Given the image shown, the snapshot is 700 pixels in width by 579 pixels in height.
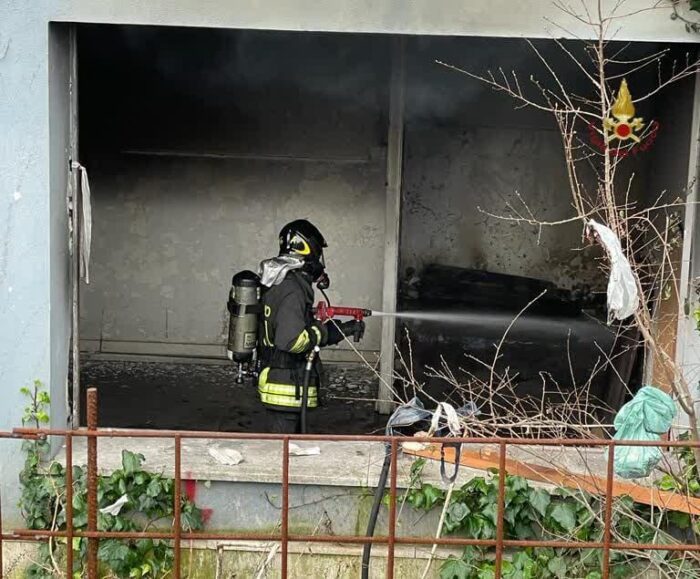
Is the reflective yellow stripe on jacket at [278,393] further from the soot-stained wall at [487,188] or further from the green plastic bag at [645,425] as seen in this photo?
the soot-stained wall at [487,188]

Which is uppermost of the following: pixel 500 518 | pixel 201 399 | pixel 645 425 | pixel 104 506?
pixel 645 425

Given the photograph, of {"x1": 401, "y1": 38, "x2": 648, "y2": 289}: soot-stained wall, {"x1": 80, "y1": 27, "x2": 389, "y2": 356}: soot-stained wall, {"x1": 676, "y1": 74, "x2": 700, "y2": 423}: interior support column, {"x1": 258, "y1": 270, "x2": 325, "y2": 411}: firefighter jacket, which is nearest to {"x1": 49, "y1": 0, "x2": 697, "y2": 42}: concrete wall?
{"x1": 676, "y1": 74, "x2": 700, "y2": 423}: interior support column

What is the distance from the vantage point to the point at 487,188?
35.9 feet

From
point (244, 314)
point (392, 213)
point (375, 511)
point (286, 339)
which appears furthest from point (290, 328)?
point (392, 213)

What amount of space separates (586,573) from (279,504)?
166 centimetres

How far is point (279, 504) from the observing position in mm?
5035

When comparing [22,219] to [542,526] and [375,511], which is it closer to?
[375,511]

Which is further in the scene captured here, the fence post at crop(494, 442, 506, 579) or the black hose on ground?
the black hose on ground

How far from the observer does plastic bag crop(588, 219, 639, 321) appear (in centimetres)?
434

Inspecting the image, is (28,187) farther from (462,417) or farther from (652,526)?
(652,526)

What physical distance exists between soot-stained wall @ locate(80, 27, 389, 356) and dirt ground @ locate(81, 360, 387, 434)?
0.42 m

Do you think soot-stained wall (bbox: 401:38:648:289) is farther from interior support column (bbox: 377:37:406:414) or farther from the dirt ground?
the dirt ground

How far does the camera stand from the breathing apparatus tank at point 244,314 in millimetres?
6082

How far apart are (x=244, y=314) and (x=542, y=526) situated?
7.89 feet
